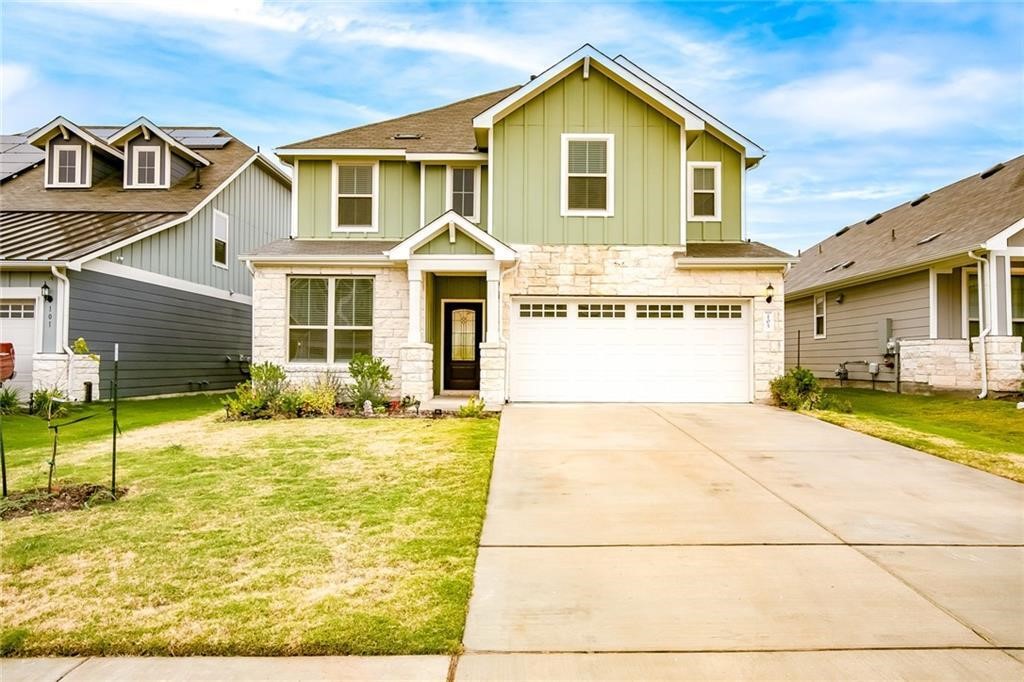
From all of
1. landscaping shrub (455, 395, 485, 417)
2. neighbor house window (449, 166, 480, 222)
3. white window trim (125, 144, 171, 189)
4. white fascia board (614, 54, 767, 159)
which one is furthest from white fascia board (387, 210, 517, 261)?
white window trim (125, 144, 171, 189)

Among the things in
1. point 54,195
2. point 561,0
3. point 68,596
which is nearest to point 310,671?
point 68,596

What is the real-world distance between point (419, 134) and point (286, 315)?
5211mm

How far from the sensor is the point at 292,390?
12680 mm

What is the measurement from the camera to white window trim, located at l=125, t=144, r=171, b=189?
17.4 m

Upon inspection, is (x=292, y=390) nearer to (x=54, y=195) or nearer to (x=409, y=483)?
(x=409, y=483)

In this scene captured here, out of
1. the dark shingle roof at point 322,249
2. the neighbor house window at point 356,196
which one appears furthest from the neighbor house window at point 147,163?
the neighbor house window at point 356,196

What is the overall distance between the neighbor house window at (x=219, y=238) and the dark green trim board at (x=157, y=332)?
3.63 ft

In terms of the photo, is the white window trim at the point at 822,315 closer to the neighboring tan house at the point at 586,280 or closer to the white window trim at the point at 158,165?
the neighboring tan house at the point at 586,280

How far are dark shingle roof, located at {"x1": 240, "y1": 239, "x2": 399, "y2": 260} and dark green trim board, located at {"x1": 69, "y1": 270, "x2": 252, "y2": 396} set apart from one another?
12.1 feet

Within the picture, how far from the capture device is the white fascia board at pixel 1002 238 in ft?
43.0

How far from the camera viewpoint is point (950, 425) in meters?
11.0

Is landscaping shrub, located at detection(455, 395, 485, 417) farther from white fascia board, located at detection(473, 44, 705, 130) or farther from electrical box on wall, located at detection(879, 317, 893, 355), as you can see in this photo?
electrical box on wall, located at detection(879, 317, 893, 355)

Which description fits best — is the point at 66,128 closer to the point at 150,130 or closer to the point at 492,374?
the point at 150,130

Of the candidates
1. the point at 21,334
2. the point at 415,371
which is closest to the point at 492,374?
the point at 415,371
